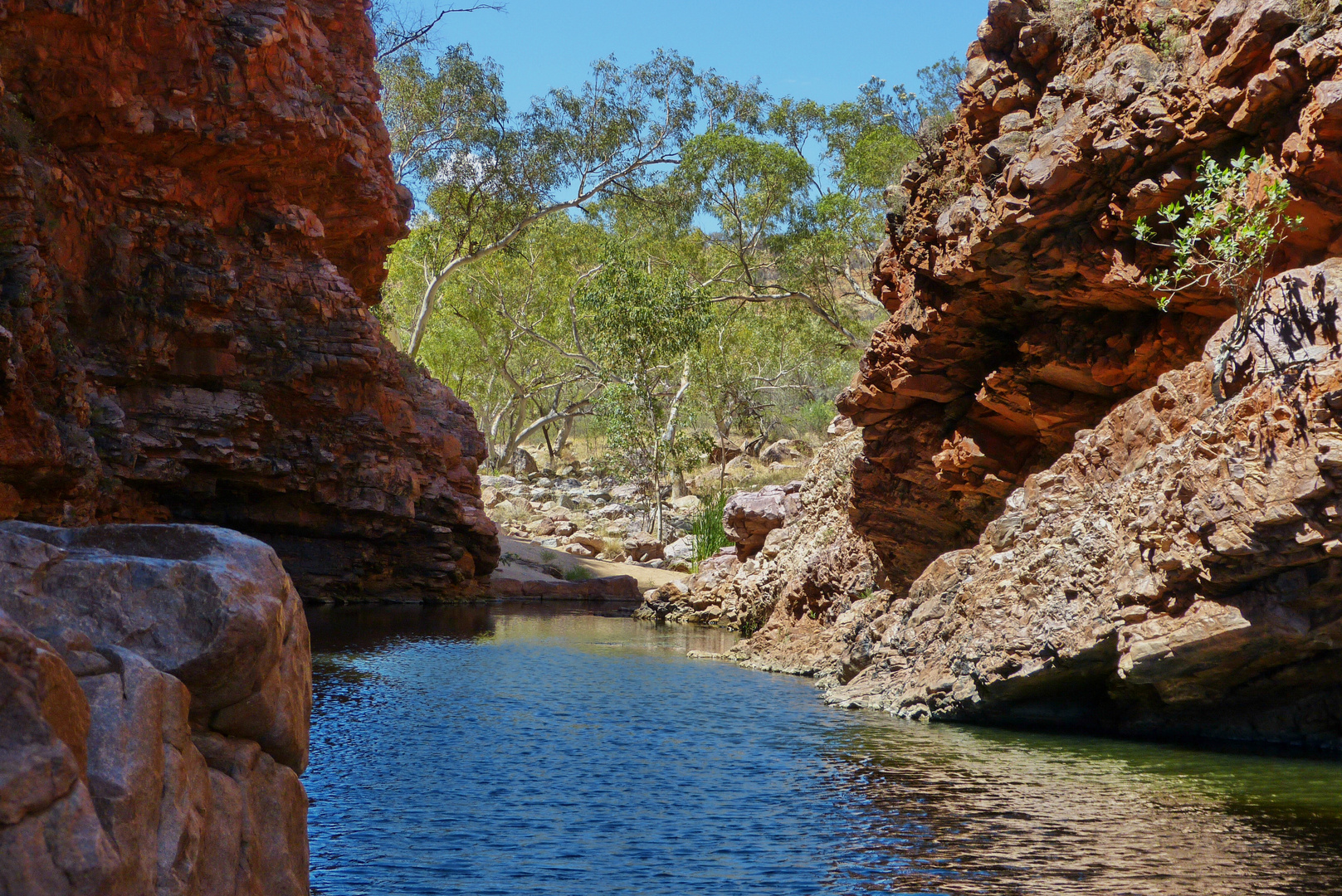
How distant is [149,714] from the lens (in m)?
3.88

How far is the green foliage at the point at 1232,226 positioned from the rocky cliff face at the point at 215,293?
15130 millimetres

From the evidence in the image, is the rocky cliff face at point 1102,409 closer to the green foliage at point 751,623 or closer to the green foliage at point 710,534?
the green foliage at point 751,623

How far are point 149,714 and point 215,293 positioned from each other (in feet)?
71.2

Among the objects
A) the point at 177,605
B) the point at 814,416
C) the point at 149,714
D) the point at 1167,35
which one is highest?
the point at 814,416

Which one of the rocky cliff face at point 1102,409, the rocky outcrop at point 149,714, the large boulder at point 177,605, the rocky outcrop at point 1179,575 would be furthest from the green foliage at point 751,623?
the large boulder at point 177,605

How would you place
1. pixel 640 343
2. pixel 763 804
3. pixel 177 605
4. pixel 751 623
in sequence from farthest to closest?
1. pixel 640 343
2. pixel 751 623
3. pixel 763 804
4. pixel 177 605

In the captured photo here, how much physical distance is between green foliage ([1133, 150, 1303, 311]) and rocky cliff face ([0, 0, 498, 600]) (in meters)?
15.1

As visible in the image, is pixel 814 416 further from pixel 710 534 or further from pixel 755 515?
pixel 755 515

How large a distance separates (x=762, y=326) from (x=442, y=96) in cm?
1803

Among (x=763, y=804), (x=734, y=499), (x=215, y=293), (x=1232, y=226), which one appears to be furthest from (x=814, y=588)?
(x=215, y=293)

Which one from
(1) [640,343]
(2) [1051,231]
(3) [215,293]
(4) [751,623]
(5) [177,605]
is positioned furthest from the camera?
(1) [640,343]

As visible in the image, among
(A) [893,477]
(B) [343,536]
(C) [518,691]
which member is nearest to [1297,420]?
(A) [893,477]

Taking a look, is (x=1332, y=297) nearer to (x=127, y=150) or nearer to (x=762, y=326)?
(x=127, y=150)

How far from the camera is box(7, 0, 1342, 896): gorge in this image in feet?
14.2
